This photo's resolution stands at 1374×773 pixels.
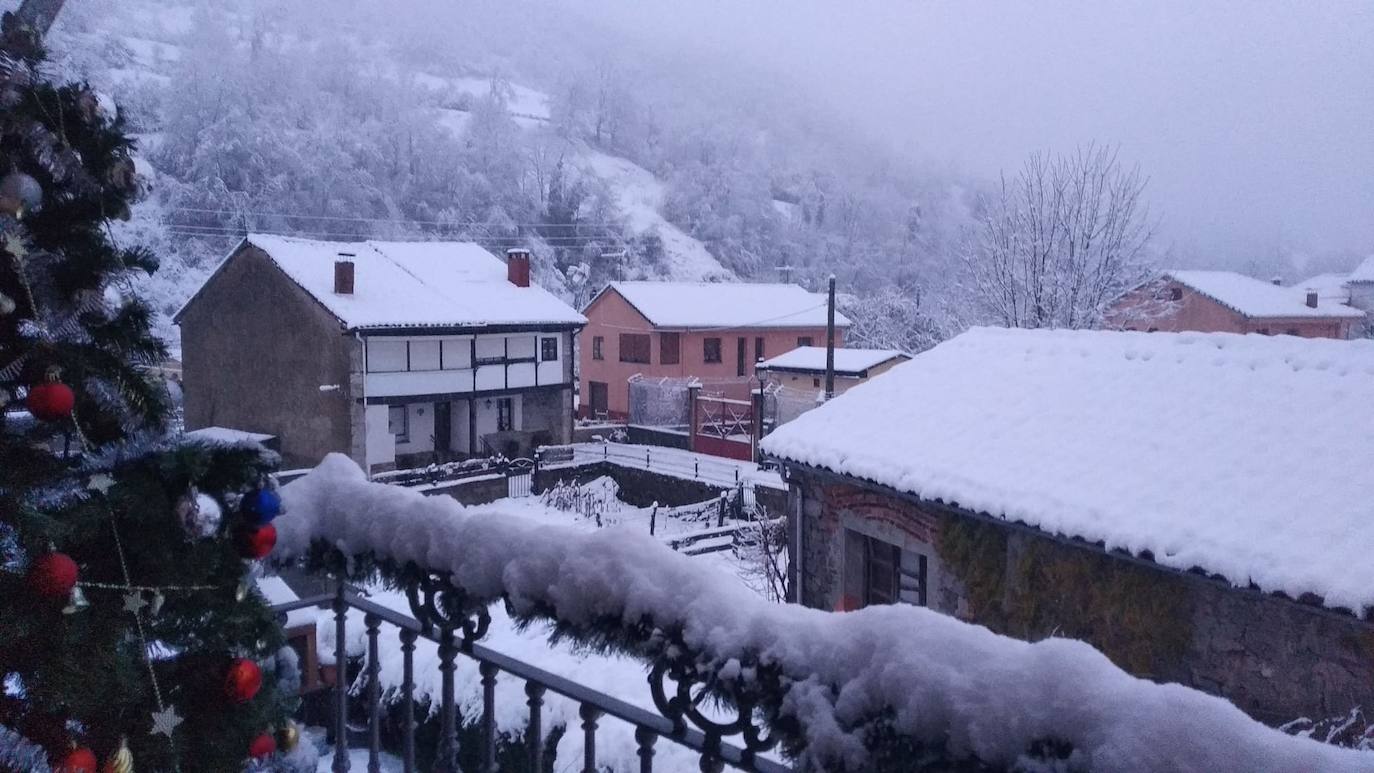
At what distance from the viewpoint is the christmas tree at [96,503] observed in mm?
1161

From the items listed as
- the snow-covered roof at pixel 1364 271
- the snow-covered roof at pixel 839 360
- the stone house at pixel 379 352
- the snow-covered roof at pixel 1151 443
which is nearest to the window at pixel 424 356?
the stone house at pixel 379 352

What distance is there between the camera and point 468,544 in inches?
47.9

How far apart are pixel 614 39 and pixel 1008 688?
299 ft

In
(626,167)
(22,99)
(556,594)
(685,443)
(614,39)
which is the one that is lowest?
(685,443)

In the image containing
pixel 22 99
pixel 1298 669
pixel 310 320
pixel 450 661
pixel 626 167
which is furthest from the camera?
pixel 626 167

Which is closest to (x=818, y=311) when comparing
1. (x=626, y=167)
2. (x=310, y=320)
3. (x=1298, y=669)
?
(x=310, y=320)

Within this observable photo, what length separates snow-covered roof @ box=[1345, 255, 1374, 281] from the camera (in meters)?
20.9

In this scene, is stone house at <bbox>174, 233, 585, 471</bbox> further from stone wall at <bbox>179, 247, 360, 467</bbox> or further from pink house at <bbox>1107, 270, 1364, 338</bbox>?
pink house at <bbox>1107, 270, 1364, 338</bbox>

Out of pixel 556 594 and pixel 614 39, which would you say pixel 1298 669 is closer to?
pixel 556 594

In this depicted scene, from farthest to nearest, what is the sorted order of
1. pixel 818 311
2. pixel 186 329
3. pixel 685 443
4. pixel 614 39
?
pixel 614 39
pixel 818 311
pixel 685 443
pixel 186 329

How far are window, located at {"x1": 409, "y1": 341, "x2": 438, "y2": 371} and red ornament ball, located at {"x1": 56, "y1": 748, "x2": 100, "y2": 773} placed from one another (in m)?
12.9

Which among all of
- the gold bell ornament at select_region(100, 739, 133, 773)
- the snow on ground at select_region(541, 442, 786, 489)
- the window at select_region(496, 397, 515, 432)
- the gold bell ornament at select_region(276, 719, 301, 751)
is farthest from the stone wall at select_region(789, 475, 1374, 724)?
the window at select_region(496, 397, 515, 432)

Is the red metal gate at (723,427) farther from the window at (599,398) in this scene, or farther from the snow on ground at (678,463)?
the window at (599,398)

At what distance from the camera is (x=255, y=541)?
4.20 ft
